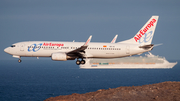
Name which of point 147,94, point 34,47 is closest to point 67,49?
point 34,47

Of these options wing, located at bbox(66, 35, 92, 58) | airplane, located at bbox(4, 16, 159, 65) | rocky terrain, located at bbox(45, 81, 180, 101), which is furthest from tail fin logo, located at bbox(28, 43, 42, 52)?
rocky terrain, located at bbox(45, 81, 180, 101)

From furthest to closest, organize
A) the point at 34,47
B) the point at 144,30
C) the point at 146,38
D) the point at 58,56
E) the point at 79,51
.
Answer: the point at 144,30 → the point at 146,38 → the point at 34,47 → the point at 79,51 → the point at 58,56

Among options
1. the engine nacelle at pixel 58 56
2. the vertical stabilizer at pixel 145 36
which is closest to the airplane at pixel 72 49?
the engine nacelle at pixel 58 56

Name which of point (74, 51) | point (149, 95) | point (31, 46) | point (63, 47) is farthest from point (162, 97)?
point (31, 46)

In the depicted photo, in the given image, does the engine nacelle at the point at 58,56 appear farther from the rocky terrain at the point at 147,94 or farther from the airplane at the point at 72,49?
the rocky terrain at the point at 147,94

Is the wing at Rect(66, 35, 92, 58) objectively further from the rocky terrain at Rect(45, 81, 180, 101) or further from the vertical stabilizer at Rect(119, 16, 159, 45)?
the rocky terrain at Rect(45, 81, 180, 101)

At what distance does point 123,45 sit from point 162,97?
75.1ft

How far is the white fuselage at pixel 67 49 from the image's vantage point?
51281mm

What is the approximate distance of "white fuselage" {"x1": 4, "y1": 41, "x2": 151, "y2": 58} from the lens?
2019 inches

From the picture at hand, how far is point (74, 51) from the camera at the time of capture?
161ft

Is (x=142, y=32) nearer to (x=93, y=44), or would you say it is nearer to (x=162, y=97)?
(x=93, y=44)

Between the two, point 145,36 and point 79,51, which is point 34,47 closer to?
point 79,51

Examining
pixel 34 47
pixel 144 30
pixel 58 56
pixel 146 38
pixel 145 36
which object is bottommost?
pixel 58 56

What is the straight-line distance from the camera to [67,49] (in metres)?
51.5
